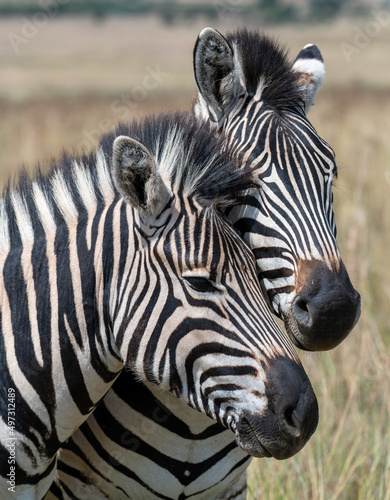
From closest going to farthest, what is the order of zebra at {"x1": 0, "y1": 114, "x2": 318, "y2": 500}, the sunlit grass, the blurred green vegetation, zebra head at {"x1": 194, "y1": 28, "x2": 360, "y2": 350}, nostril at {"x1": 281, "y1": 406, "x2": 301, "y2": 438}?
nostril at {"x1": 281, "y1": 406, "x2": 301, "y2": 438} → zebra at {"x1": 0, "y1": 114, "x2": 318, "y2": 500} → zebra head at {"x1": 194, "y1": 28, "x2": 360, "y2": 350} → the sunlit grass → the blurred green vegetation

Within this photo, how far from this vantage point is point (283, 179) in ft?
10.7

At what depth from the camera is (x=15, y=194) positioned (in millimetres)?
3283

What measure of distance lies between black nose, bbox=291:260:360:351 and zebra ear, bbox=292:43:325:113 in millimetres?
1219

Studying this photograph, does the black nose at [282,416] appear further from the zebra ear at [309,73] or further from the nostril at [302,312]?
the zebra ear at [309,73]

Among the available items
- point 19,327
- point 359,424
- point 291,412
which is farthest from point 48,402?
point 359,424

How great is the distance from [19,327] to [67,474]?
3.21ft

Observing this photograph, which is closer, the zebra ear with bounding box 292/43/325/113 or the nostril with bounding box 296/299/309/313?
the nostril with bounding box 296/299/309/313

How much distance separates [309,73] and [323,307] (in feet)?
5.36

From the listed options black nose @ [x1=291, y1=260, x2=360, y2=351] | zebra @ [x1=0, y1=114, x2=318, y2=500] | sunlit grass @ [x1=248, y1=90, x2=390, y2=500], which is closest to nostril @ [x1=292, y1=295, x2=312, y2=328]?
black nose @ [x1=291, y1=260, x2=360, y2=351]

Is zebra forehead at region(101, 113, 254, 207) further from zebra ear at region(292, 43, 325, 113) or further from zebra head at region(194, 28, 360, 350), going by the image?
zebra ear at region(292, 43, 325, 113)

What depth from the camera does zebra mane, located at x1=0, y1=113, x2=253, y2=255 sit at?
9.58ft

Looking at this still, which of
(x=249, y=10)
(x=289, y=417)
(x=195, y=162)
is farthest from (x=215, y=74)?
(x=249, y=10)

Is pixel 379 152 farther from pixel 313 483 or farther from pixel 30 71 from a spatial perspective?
pixel 30 71

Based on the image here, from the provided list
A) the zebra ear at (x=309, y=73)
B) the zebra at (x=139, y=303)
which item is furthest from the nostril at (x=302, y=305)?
the zebra ear at (x=309, y=73)
